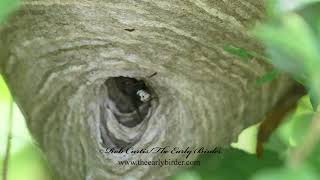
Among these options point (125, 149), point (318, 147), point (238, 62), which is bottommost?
point (125, 149)

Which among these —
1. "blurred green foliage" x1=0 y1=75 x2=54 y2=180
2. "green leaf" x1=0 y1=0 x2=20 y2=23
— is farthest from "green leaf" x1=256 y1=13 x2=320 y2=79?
"blurred green foliage" x1=0 y1=75 x2=54 y2=180

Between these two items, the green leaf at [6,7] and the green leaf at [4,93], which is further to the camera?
the green leaf at [4,93]

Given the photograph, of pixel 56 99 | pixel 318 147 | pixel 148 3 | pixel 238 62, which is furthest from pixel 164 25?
pixel 318 147

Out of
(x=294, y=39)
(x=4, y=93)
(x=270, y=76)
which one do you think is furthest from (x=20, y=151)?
(x=294, y=39)

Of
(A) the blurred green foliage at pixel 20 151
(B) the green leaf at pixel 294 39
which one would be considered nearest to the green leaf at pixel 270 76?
(B) the green leaf at pixel 294 39

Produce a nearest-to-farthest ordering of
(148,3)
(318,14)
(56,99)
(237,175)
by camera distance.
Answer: (318,14) < (237,175) < (148,3) < (56,99)

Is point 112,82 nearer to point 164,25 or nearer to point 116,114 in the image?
point 116,114

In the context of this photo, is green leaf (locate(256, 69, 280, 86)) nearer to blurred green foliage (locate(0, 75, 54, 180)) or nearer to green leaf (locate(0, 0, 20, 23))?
green leaf (locate(0, 0, 20, 23))

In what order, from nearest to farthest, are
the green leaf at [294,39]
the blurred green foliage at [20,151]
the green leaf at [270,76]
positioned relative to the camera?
the green leaf at [294,39]
the green leaf at [270,76]
the blurred green foliage at [20,151]

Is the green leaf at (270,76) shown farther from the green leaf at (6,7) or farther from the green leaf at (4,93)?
the green leaf at (4,93)

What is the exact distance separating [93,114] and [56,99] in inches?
2.4

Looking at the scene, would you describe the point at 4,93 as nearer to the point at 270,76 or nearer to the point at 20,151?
the point at 20,151

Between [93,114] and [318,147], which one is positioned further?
[93,114]

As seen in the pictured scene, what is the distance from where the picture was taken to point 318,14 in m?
0.32
